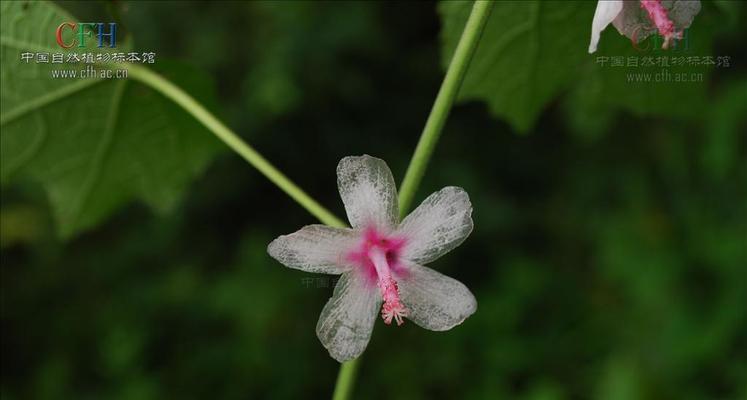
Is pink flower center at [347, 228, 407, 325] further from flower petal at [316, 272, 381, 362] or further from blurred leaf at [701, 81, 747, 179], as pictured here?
blurred leaf at [701, 81, 747, 179]

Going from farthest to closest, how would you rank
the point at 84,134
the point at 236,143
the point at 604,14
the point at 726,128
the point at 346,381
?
1. the point at 726,128
2. the point at 84,134
3. the point at 236,143
4. the point at 346,381
5. the point at 604,14

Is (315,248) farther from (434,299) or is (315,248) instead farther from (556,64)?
(556,64)

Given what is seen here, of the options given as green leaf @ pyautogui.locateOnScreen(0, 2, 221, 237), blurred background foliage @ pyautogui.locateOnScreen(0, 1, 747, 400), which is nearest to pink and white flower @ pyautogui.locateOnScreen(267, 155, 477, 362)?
green leaf @ pyautogui.locateOnScreen(0, 2, 221, 237)

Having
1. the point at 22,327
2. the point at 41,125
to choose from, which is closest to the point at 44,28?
the point at 41,125

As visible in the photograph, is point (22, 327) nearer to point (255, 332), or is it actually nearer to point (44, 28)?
point (255, 332)

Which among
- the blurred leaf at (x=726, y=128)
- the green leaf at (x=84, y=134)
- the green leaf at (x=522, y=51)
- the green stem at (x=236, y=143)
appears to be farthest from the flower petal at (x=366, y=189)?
the blurred leaf at (x=726, y=128)

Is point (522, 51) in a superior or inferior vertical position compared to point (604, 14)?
superior

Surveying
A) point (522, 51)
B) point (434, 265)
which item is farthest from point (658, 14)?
point (434, 265)
